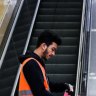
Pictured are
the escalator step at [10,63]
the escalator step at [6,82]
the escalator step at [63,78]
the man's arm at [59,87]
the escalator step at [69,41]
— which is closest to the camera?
the man's arm at [59,87]

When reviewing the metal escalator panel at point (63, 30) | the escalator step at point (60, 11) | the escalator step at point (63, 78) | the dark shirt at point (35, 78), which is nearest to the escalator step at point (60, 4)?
the metal escalator panel at point (63, 30)

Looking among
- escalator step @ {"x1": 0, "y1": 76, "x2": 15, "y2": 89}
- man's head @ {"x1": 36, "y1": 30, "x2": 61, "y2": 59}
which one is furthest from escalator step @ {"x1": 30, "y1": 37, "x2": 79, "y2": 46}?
man's head @ {"x1": 36, "y1": 30, "x2": 61, "y2": 59}

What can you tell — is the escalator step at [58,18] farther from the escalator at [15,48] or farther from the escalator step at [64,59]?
the escalator step at [64,59]

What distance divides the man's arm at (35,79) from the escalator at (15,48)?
7.67 feet

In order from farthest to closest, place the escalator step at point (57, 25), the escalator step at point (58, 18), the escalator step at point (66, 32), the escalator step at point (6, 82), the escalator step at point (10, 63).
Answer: the escalator step at point (58, 18) → the escalator step at point (57, 25) → the escalator step at point (66, 32) → the escalator step at point (10, 63) → the escalator step at point (6, 82)

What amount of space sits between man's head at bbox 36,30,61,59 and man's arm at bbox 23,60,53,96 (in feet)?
0.58

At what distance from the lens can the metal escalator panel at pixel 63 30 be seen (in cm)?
684

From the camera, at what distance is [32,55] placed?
345cm

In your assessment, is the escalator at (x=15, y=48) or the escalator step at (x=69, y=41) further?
the escalator step at (x=69, y=41)

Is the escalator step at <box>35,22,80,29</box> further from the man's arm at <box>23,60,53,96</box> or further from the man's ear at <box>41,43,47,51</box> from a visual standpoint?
the man's arm at <box>23,60,53,96</box>

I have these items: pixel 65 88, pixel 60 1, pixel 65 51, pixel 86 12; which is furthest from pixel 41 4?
pixel 65 88

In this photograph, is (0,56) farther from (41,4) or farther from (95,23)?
(95,23)

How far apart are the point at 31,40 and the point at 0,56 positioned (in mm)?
1579

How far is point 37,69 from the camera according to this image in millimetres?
3355
